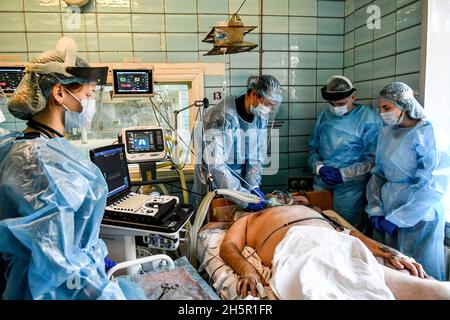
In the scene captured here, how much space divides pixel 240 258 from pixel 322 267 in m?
0.46

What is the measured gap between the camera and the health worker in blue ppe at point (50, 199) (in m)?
0.89

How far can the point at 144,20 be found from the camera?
2.60 m

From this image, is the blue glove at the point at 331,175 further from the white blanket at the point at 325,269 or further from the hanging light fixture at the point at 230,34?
the hanging light fixture at the point at 230,34

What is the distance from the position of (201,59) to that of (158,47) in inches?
14.6

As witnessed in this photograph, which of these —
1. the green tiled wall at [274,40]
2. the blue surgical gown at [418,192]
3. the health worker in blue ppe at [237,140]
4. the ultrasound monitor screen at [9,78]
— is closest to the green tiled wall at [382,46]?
the green tiled wall at [274,40]

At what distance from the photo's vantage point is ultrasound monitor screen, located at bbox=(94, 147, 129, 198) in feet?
5.34

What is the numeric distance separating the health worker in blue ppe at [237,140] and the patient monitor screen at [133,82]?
464 millimetres

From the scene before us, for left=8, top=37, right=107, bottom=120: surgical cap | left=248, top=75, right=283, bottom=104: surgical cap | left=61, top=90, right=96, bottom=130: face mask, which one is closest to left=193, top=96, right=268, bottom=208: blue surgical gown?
left=248, top=75, right=283, bottom=104: surgical cap

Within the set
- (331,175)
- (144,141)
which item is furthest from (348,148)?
(144,141)

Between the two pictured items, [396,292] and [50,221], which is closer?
[50,221]

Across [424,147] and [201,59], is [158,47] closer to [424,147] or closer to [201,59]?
[201,59]

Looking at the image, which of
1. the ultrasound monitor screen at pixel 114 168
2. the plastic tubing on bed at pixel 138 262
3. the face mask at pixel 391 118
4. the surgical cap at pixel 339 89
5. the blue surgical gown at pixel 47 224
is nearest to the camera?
the blue surgical gown at pixel 47 224

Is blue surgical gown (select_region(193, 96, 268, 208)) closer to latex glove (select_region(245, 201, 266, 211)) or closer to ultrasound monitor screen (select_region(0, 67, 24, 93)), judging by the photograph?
latex glove (select_region(245, 201, 266, 211))
